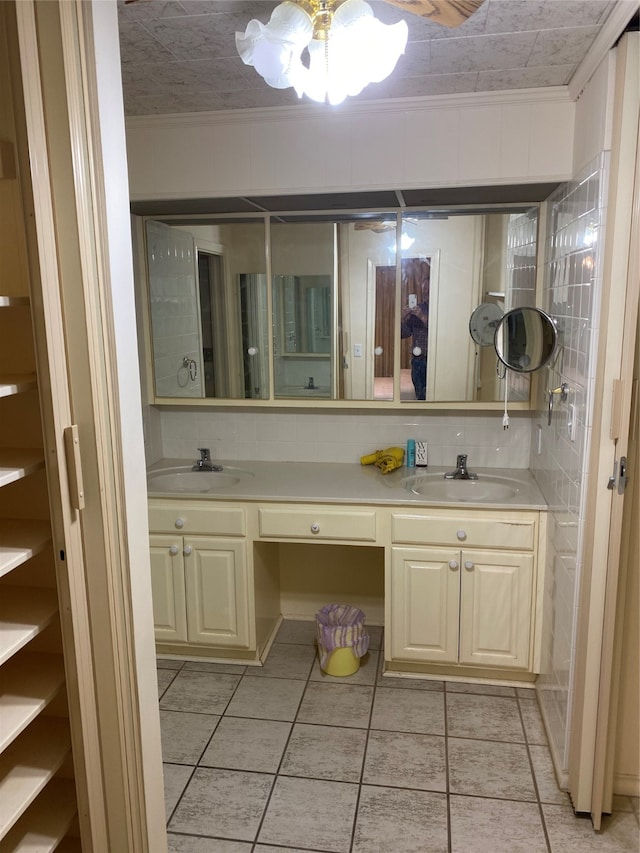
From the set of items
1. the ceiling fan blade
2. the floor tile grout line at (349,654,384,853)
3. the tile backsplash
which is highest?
the ceiling fan blade

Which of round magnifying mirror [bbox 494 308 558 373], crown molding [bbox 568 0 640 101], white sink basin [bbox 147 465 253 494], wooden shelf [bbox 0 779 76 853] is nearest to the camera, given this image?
wooden shelf [bbox 0 779 76 853]

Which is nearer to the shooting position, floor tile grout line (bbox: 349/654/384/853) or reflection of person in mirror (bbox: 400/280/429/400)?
floor tile grout line (bbox: 349/654/384/853)

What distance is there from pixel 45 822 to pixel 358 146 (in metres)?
2.29

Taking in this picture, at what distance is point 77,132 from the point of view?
1.11m

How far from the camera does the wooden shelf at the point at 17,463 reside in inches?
43.8

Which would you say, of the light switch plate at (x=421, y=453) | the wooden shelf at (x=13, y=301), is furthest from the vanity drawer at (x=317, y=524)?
the wooden shelf at (x=13, y=301)

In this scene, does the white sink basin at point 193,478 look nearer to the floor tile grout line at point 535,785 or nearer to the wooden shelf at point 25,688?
the floor tile grout line at point 535,785

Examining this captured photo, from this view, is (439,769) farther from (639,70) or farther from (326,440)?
(639,70)

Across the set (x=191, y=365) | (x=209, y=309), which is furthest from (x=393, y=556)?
(x=209, y=309)

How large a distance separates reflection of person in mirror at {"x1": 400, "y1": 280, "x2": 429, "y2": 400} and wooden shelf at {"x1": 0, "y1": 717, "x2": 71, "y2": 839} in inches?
79.6

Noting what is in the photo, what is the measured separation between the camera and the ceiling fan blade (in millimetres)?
1273

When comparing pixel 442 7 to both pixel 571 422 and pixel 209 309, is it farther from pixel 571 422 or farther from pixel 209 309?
pixel 209 309

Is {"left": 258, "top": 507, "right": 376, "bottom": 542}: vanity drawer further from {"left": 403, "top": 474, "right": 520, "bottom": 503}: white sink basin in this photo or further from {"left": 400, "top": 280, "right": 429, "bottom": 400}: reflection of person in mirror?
{"left": 400, "top": 280, "right": 429, "bottom": 400}: reflection of person in mirror

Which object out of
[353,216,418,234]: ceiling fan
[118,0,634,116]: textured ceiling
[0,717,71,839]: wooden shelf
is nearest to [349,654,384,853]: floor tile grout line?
[0,717,71,839]: wooden shelf
